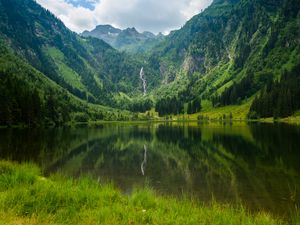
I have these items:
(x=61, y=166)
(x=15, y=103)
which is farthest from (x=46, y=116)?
(x=61, y=166)

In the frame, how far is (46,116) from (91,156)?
122 metres

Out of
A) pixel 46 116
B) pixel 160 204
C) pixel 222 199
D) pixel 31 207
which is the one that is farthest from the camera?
pixel 46 116

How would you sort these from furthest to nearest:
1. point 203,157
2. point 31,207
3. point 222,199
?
point 203,157 < point 222,199 < point 31,207

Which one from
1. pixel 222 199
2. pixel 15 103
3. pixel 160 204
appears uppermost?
pixel 15 103

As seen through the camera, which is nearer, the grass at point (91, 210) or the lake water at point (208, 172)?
the grass at point (91, 210)

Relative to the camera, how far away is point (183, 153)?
6147cm

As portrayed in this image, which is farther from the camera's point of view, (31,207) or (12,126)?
(12,126)

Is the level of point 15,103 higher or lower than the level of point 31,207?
higher

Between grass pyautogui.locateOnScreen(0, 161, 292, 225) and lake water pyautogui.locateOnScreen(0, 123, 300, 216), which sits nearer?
grass pyautogui.locateOnScreen(0, 161, 292, 225)

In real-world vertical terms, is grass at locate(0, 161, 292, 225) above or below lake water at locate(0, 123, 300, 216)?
above

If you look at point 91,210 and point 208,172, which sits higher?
point 91,210

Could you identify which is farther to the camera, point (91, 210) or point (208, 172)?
point (208, 172)

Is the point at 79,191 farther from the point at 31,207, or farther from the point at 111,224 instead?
the point at 111,224

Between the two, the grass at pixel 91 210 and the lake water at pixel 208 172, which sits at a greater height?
the grass at pixel 91 210
